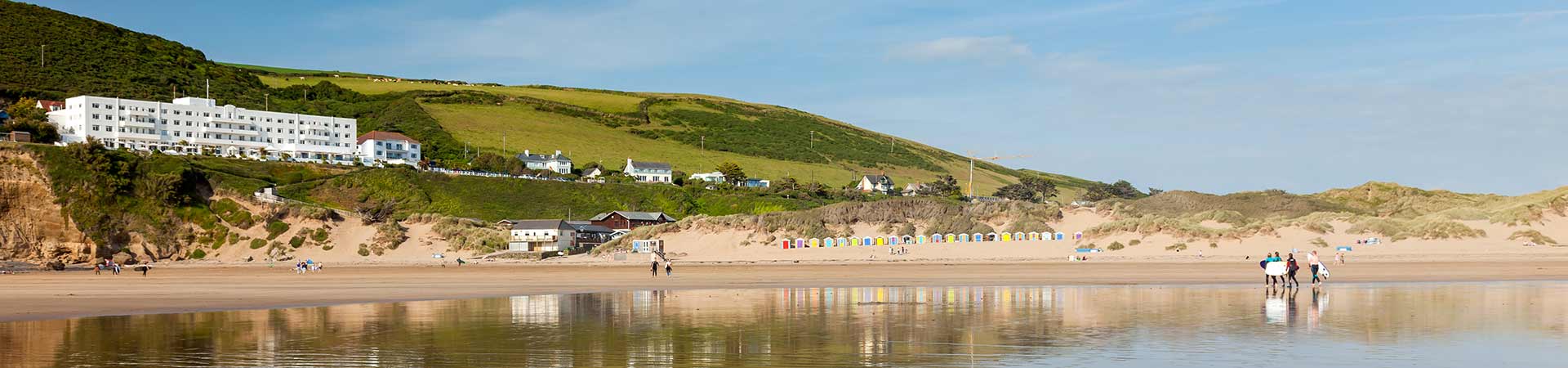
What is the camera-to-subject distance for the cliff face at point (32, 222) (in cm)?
6275

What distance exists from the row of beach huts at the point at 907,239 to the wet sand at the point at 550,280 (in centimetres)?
881

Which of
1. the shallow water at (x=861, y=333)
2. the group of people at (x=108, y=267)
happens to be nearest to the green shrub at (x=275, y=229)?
→ the group of people at (x=108, y=267)

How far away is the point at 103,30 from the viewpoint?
520 ft

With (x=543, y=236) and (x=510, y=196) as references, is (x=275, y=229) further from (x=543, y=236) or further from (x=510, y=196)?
(x=510, y=196)

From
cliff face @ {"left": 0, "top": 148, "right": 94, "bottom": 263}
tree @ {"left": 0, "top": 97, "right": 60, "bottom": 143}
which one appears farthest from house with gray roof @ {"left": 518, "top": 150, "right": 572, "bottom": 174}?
cliff face @ {"left": 0, "top": 148, "right": 94, "bottom": 263}

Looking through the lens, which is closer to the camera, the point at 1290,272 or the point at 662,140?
the point at 1290,272

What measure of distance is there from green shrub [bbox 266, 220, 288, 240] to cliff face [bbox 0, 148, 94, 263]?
9.24 m

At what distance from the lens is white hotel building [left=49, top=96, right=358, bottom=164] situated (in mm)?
107500

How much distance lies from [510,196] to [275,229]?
32353 millimetres

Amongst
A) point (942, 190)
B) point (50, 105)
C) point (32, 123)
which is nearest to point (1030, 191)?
point (942, 190)

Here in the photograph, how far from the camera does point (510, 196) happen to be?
100250 mm

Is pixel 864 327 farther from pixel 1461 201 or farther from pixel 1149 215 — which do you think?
pixel 1461 201

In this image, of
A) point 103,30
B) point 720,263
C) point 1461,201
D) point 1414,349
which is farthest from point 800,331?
point 103,30

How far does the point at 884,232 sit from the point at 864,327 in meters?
43.5
